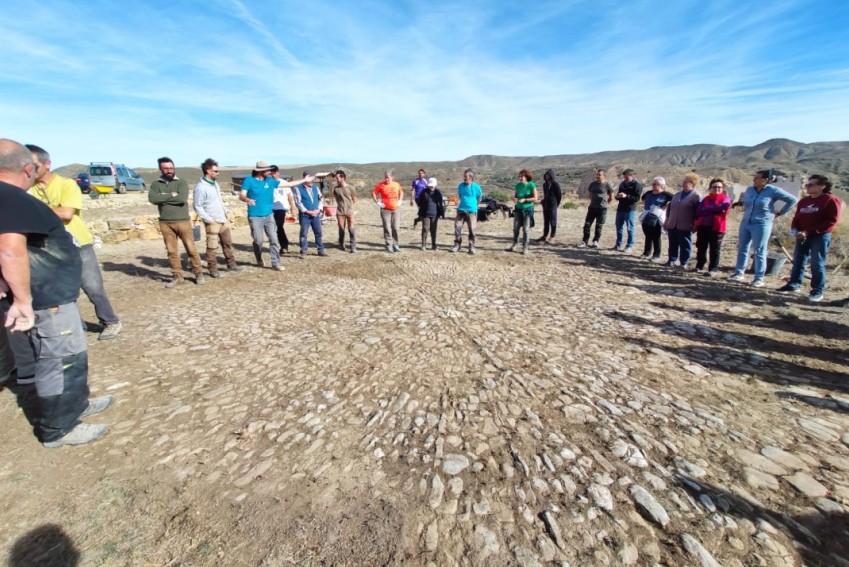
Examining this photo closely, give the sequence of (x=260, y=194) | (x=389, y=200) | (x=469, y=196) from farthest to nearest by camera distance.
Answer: (x=389, y=200) < (x=469, y=196) < (x=260, y=194)

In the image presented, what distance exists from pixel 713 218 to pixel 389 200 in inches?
264

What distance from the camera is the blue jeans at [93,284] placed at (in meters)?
4.33

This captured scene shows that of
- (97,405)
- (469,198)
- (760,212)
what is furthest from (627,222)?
(97,405)

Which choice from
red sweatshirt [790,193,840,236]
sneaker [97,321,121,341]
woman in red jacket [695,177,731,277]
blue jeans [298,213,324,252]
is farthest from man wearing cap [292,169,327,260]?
red sweatshirt [790,193,840,236]

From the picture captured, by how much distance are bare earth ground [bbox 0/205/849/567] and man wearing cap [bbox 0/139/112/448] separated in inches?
7.6

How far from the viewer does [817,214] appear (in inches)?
222

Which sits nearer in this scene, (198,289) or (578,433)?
(578,433)

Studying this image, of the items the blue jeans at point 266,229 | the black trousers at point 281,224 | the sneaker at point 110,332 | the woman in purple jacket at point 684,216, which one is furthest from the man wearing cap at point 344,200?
the woman in purple jacket at point 684,216

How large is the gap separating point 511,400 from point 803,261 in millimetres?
6193

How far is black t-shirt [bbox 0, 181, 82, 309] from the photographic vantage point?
92.7 inches

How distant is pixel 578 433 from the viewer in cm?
276

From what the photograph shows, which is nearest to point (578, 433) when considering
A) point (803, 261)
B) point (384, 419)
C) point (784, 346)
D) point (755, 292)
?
→ point (384, 419)

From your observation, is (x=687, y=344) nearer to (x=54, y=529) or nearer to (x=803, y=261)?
(x=803, y=261)

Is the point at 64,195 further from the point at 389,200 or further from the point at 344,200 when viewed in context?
the point at 389,200
